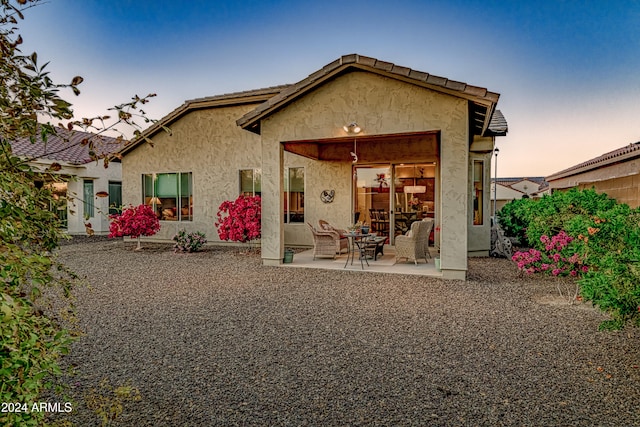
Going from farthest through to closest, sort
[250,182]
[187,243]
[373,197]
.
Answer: [250,182], [373,197], [187,243]

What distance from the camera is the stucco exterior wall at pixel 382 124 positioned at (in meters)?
7.67

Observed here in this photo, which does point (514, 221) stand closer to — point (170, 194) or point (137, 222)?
point (170, 194)

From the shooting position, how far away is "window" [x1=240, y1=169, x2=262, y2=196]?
13414 millimetres

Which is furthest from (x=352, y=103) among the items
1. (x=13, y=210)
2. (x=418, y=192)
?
(x=13, y=210)

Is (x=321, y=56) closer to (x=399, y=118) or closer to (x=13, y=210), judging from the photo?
(x=399, y=118)

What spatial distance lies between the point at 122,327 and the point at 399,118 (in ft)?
21.3

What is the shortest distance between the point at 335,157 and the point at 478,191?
179 inches

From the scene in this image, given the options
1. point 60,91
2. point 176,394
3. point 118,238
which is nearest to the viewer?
point 60,91

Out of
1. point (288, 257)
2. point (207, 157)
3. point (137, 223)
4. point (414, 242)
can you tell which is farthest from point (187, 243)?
point (414, 242)

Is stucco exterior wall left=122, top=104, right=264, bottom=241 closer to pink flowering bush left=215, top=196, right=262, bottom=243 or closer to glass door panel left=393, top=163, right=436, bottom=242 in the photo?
pink flowering bush left=215, top=196, right=262, bottom=243

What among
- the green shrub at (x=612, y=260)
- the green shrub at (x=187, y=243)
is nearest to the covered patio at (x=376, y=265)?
the green shrub at (x=612, y=260)

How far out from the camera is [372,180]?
12.4 m

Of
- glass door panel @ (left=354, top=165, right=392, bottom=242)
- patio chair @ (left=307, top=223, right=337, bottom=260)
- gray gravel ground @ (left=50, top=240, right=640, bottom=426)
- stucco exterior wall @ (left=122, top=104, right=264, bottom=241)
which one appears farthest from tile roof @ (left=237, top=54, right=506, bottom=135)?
stucco exterior wall @ (left=122, top=104, right=264, bottom=241)

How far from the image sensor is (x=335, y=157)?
1212 centimetres
